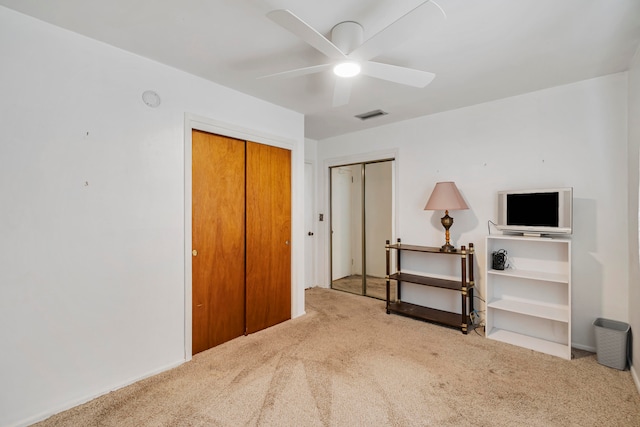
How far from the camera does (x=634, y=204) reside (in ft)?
7.23

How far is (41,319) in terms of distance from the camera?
1.78 meters

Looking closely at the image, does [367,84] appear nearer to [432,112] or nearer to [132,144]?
[432,112]

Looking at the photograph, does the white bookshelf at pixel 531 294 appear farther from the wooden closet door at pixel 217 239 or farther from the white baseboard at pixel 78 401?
the white baseboard at pixel 78 401

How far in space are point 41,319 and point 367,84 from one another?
3.01 meters

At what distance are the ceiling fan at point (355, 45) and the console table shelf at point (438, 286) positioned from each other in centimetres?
196

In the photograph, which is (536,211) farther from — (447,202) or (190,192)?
(190,192)

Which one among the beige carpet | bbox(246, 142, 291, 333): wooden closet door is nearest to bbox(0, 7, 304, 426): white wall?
the beige carpet

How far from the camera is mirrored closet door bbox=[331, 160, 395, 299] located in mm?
4227

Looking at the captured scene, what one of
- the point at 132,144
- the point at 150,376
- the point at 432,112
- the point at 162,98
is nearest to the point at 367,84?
the point at 432,112

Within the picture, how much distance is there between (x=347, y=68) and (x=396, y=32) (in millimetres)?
498

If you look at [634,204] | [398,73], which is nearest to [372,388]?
[398,73]

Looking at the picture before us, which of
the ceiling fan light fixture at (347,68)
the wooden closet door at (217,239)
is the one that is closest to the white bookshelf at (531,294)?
the ceiling fan light fixture at (347,68)

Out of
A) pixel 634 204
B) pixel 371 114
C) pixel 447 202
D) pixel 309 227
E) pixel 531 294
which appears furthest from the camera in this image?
pixel 309 227

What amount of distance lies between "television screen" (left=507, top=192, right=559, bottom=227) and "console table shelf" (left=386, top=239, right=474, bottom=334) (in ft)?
1.79
